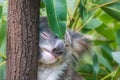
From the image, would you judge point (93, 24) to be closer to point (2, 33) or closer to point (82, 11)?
point (82, 11)

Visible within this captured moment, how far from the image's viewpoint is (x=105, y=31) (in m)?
2.44

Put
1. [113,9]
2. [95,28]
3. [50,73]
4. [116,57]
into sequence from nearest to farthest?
[50,73]
[116,57]
[113,9]
[95,28]

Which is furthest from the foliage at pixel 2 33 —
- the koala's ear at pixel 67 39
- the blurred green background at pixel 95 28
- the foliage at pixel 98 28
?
the koala's ear at pixel 67 39

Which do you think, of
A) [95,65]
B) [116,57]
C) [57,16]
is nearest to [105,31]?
[95,65]

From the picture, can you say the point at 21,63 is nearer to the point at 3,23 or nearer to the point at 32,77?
the point at 32,77

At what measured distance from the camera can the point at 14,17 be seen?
1517mm

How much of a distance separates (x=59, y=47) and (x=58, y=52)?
0.02 metres

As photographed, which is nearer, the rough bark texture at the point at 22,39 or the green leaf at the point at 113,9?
the rough bark texture at the point at 22,39

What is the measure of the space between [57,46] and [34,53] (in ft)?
0.40

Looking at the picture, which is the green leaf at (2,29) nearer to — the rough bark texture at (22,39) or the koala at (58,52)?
the koala at (58,52)

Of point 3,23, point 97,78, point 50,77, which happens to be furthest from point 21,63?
point 97,78

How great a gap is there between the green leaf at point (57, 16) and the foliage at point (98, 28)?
319 mm

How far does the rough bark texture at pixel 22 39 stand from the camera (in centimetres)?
151

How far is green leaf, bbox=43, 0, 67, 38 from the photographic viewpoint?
4.99 ft
